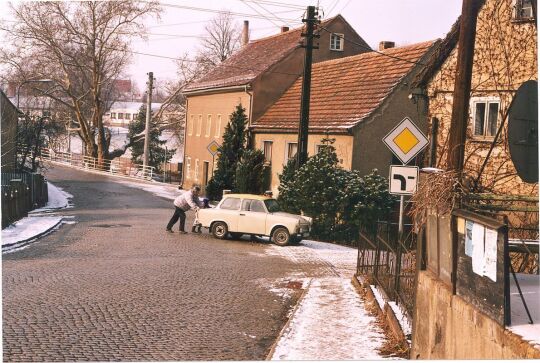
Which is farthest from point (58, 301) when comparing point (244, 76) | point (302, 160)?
point (244, 76)

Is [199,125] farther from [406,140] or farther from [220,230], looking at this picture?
[406,140]

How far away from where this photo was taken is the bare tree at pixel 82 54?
27.7 m

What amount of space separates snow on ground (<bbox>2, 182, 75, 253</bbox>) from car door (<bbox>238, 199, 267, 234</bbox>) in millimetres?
5030

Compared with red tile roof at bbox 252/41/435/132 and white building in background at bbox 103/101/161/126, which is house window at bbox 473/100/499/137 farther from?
white building in background at bbox 103/101/161/126

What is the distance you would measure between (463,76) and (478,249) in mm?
2938

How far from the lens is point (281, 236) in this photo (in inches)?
693

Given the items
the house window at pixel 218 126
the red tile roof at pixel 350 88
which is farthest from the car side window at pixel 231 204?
the house window at pixel 218 126

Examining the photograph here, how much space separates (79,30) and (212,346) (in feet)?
99.7

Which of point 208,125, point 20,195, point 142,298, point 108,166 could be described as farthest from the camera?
point 108,166

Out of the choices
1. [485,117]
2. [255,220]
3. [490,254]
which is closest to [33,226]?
[255,220]

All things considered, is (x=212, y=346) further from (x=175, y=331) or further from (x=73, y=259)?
(x=73, y=259)

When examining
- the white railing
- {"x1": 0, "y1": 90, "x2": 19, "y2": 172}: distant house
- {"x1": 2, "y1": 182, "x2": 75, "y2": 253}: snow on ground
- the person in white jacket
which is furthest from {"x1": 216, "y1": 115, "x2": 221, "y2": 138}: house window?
the person in white jacket

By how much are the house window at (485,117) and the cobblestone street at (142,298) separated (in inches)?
187

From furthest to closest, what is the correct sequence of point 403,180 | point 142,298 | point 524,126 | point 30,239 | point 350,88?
point 350,88 → point 30,239 → point 142,298 → point 403,180 → point 524,126
